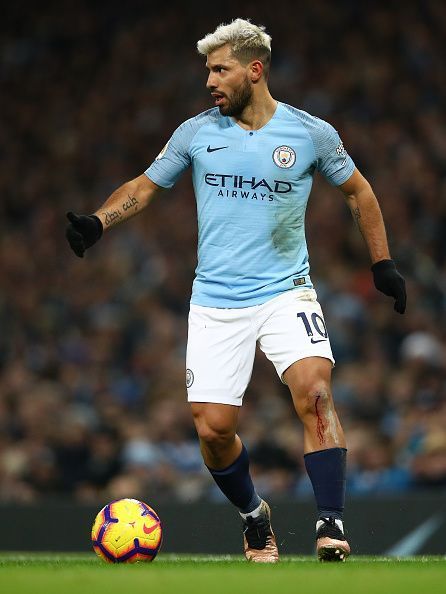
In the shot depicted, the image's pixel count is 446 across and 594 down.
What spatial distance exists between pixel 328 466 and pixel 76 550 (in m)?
3.41

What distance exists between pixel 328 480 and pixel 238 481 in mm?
578

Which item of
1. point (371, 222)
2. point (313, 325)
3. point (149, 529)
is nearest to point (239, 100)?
point (371, 222)

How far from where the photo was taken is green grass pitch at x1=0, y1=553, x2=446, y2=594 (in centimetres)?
441

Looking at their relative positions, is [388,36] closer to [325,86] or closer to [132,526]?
[325,86]

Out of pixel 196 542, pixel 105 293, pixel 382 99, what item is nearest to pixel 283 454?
pixel 196 542

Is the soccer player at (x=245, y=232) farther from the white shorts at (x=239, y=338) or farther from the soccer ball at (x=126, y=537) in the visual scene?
the soccer ball at (x=126, y=537)

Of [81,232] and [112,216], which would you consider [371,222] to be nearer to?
[112,216]

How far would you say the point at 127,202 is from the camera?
20.5ft

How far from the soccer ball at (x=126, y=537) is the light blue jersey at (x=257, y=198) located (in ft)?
3.32

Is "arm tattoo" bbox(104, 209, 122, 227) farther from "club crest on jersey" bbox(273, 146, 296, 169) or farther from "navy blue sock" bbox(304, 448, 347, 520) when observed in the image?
"navy blue sock" bbox(304, 448, 347, 520)

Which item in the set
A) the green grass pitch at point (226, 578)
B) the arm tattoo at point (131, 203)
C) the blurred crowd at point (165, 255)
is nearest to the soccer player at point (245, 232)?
the arm tattoo at point (131, 203)

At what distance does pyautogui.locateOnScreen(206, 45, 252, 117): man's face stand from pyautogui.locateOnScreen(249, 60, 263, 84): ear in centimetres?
3

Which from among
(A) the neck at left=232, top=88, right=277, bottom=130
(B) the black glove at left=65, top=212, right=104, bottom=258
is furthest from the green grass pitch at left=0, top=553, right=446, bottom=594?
(A) the neck at left=232, top=88, right=277, bottom=130

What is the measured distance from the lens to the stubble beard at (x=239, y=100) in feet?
19.9
